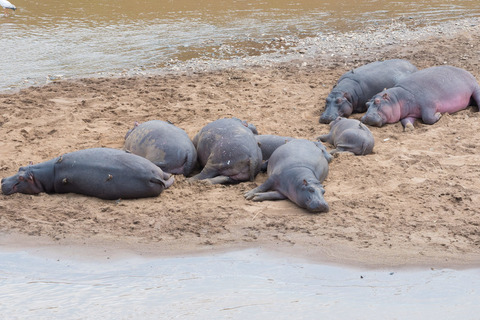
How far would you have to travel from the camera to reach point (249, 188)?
631 cm

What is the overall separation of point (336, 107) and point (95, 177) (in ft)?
12.9

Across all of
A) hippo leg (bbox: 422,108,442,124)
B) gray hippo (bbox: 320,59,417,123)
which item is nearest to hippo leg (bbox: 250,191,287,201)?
gray hippo (bbox: 320,59,417,123)

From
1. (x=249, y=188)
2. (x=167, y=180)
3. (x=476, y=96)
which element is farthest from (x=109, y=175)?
(x=476, y=96)

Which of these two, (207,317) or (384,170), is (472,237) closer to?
(384,170)

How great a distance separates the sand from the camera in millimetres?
5035

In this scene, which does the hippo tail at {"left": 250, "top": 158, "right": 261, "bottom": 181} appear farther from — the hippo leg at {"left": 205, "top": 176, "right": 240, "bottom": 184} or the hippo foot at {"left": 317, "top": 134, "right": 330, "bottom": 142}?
the hippo foot at {"left": 317, "top": 134, "right": 330, "bottom": 142}

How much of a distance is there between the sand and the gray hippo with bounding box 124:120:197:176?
22 centimetres

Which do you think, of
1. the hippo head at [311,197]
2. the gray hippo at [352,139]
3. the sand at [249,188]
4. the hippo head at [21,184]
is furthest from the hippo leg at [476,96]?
the hippo head at [21,184]

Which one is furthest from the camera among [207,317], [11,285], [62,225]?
[62,225]

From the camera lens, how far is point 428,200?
225 inches

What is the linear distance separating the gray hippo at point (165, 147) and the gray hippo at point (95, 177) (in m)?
0.36

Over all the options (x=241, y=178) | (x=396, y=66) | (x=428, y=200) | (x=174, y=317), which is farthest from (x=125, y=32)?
(x=174, y=317)

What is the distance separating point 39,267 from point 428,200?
3.52 m

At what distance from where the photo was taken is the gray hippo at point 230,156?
6469mm
